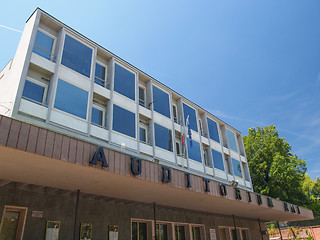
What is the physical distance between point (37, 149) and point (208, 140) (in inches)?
759

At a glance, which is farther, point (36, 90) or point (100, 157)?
point (36, 90)

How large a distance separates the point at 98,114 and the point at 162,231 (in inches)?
333

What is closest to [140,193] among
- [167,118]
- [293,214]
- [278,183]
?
[167,118]

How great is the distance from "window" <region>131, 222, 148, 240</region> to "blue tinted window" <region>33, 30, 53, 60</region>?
10.9 m

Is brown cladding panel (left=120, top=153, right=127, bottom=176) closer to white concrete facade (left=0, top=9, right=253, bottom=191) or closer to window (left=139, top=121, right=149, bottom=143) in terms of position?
white concrete facade (left=0, top=9, right=253, bottom=191)

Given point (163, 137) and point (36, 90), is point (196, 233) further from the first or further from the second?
point (36, 90)

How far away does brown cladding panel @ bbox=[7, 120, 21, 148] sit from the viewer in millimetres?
6801

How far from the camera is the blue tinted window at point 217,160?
80.0ft

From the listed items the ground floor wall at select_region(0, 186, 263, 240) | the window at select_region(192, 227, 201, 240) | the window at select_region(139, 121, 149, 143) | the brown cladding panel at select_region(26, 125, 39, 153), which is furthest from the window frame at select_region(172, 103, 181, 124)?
the brown cladding panel at select_region(26, 125, 39, 153)

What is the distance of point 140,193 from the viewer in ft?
39.1

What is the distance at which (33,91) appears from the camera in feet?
44.4

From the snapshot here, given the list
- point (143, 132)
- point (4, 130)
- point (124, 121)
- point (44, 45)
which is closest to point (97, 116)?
point (124, 121)

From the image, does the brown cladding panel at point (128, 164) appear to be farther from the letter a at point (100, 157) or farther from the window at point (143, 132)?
the window at point (143, 132)

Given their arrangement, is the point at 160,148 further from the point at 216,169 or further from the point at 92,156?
the point at 92,156
